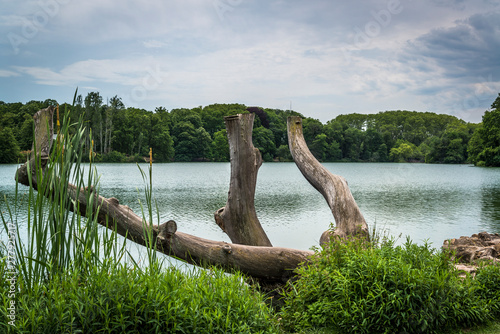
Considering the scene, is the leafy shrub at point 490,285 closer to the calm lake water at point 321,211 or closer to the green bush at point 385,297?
the green bush at point 385,297

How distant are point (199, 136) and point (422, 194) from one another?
4876cm

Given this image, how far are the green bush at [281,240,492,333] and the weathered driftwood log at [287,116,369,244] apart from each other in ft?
4.82

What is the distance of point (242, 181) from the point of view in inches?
239

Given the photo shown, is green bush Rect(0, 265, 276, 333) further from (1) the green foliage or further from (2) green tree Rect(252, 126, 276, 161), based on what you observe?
(1) the green foliage

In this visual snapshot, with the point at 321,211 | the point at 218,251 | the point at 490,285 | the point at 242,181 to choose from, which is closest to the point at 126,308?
the point at 218,251

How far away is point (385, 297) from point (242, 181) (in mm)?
3199

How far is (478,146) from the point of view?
6106 cm

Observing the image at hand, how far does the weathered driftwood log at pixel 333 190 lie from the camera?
5.80 meters

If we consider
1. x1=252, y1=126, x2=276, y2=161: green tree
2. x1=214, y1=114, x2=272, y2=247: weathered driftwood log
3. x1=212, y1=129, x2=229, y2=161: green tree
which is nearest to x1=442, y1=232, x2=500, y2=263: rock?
x1=214, y1=114, x2=272, y2=247: weathered driftwood log

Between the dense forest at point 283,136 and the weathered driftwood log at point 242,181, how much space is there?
3402 cm

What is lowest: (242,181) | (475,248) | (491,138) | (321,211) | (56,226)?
(321,211)

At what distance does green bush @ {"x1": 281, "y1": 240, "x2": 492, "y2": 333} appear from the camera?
3.16 m

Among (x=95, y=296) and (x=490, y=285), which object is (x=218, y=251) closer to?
(x=95, y=296)

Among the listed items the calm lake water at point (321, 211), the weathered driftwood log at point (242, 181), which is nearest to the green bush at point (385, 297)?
the weathered driftwood log at point (242, 181)
